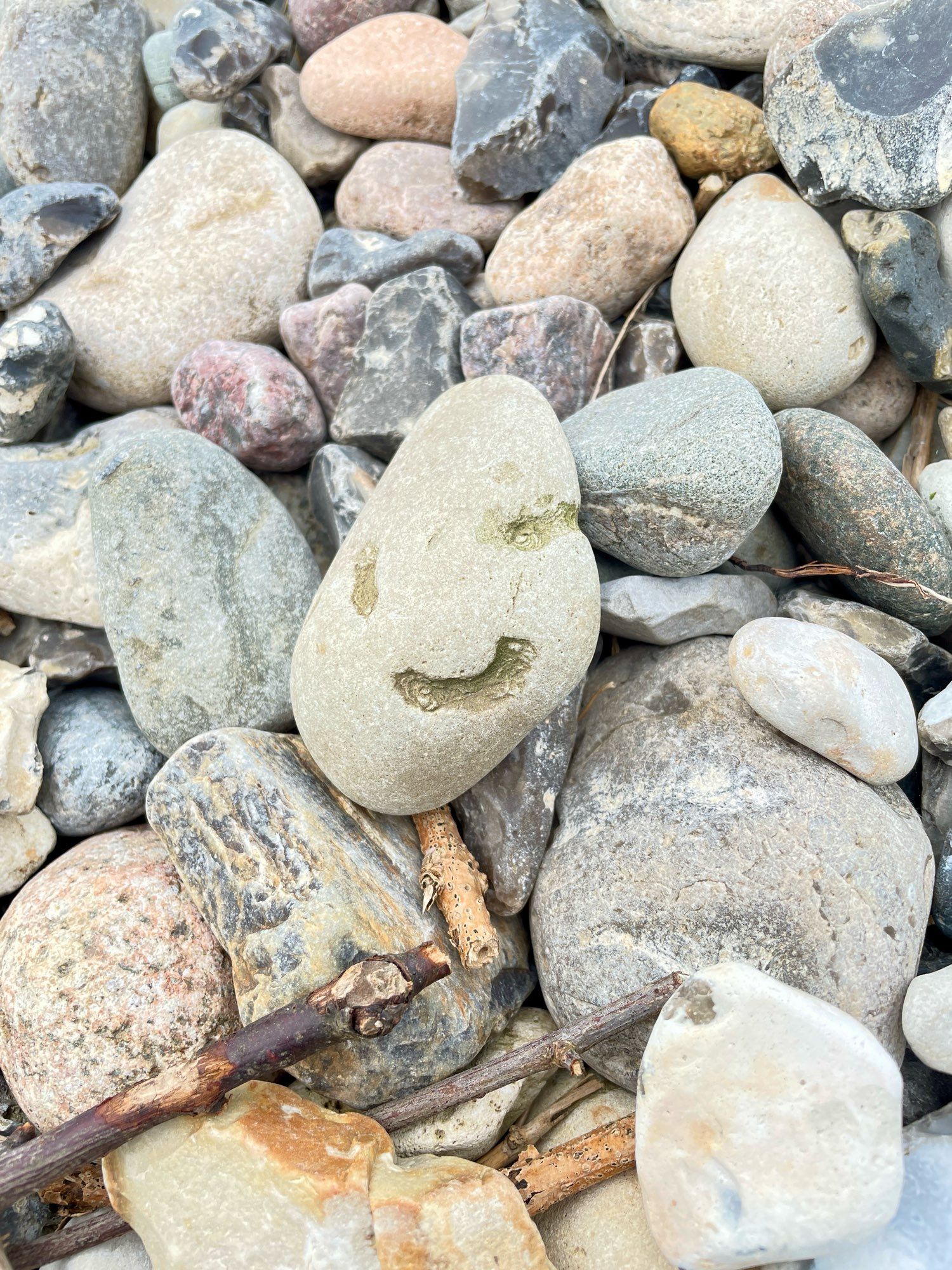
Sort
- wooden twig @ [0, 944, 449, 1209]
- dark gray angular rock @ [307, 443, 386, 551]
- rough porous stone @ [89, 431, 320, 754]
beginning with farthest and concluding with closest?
dark gray angular rock @ [307, 443, 386, 551] → rough porous stone @ [89, 431, 320, 754] → wooden twig @ [0, 944, 449, 1209]

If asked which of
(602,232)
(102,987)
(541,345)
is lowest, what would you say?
(102,987)

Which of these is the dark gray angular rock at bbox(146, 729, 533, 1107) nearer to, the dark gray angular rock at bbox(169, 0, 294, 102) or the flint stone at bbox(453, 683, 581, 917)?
the flint stone at bbox(453, 683, 581, 917)

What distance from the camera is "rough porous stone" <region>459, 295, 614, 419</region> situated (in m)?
2.65

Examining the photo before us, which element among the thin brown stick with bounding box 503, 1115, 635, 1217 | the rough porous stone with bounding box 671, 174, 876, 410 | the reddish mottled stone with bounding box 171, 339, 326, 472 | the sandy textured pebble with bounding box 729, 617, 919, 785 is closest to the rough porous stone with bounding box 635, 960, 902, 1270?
the thin brown stick with bounding box 503, 1115, 635, 1217

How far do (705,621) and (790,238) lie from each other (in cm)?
112

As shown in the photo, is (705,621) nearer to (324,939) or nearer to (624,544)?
(624,544)

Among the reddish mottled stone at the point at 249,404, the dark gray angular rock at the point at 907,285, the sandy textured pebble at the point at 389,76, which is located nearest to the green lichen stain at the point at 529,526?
the reddish mottled stone at the point at 249,404

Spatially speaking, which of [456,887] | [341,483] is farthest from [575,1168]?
[341,483]

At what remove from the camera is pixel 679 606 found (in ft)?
7.93

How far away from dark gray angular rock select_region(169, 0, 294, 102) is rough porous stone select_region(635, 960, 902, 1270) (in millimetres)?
3310

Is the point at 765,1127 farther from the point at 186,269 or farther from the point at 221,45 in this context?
the point at 221,45

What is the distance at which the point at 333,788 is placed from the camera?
238 cm

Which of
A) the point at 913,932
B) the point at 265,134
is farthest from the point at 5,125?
the point at 913,932

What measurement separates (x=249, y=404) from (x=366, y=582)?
A: 903mm
